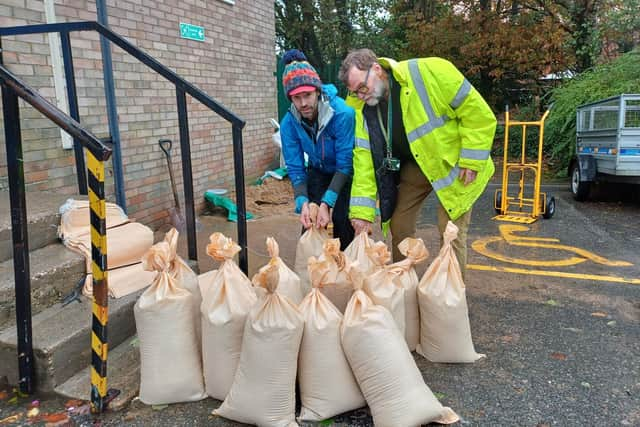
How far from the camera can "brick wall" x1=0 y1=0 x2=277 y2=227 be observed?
3877 millimetres

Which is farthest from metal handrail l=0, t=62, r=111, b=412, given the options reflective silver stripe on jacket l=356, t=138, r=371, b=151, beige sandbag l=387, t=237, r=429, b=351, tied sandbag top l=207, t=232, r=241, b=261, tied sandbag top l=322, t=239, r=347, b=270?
reflective silver stripe on jacket l=356, t=138, r=371, b=151

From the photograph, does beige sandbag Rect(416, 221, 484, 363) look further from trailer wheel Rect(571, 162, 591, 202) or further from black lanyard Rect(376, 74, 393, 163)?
trailer wheel Rect(571, 162, 591, 202)

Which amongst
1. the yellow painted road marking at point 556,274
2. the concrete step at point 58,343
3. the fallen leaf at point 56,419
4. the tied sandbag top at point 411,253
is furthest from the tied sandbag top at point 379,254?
the yellow painted road marking at point 556,274

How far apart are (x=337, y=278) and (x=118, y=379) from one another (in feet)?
3.82

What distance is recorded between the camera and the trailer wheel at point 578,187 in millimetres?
7273

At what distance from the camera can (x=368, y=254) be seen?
97.1 inches

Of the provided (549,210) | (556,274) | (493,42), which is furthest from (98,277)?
(493,42)

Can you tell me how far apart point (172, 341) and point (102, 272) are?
457mm

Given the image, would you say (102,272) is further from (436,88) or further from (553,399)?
(553,399)

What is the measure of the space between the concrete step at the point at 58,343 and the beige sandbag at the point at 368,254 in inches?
50.9

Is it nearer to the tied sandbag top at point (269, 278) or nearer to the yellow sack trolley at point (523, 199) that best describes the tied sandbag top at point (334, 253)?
the tied sandbag top at point (269, 278)

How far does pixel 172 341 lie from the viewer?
2252 millimetres

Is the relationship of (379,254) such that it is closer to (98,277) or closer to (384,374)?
(384,374)

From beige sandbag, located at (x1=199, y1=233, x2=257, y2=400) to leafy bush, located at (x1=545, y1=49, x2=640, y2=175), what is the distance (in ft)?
29.6
